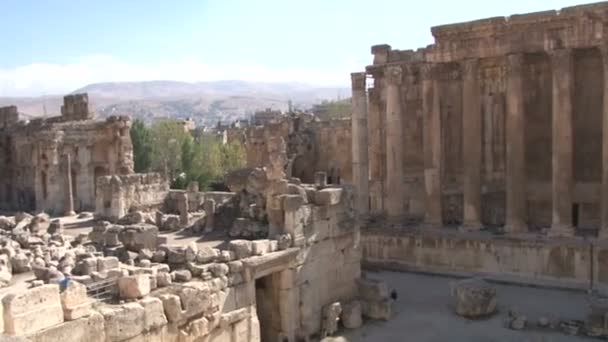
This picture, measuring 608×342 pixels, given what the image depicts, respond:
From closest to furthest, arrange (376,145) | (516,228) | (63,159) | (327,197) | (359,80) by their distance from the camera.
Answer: (327,197)
(516,228)
(359,80)
(376,145)
(63,159)

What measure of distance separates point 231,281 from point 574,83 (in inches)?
587

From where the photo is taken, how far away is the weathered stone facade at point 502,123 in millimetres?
21766

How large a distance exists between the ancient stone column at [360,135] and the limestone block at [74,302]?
1715cm

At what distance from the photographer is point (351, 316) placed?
1745cm

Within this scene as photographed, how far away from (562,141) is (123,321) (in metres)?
15.9

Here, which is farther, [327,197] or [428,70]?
[428,70]

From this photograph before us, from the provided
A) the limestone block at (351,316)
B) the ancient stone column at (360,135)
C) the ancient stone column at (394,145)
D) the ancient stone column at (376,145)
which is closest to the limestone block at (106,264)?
the limestone block at (351,316)

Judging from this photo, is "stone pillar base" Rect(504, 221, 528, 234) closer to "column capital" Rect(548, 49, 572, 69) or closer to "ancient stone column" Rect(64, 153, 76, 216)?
"column capital" Rect(548, 49, 572, 69)

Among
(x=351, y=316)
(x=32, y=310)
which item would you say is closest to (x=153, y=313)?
(x=32, y=310)

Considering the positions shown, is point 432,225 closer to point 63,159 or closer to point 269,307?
point 269,307

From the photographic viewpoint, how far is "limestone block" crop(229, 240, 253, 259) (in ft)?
49.6

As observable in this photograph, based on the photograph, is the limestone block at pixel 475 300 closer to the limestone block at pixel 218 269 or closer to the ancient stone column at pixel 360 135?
the limestone block at pixel 218 269

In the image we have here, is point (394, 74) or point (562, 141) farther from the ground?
point (394, 74)

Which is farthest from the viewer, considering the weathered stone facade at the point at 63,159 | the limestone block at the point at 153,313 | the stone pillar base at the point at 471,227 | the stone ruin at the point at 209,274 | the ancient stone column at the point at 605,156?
the weathered stone facade at the point at 63,159
